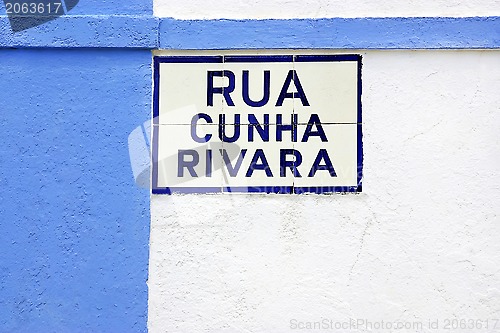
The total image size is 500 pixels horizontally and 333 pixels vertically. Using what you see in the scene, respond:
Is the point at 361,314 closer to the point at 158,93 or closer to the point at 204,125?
the point at 204,125

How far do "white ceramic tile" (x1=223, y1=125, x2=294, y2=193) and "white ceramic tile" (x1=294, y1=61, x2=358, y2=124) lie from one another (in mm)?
229

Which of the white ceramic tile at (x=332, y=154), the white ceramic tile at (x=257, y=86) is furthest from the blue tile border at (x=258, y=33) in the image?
the white ceramic tile at (x=332, y=154)

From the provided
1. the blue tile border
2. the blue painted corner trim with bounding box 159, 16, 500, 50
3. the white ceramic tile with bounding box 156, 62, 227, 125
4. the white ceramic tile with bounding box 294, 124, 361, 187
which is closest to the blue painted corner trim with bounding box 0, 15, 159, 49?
the blue tile border

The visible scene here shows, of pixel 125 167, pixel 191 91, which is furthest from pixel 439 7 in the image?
pixel 125 167

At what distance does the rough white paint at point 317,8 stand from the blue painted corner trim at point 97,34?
0.16 m

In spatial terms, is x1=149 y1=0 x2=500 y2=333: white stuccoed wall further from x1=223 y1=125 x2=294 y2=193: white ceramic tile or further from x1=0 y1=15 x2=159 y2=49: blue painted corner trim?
x1=0 y1=15 x2=159 y2=49: blue painted corner trim

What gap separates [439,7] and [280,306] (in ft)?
7.13

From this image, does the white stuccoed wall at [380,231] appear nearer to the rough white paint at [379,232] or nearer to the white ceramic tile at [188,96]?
the rough white paint at [379,232]

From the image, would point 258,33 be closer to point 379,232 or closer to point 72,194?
point 379,232

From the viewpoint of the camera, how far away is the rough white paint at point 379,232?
400cm

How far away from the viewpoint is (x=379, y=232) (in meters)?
4.04

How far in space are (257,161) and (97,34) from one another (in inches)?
52.7

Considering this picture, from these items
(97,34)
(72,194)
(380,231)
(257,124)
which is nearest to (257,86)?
(257,124)

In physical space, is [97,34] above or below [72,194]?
above
